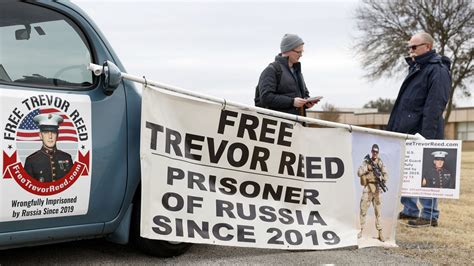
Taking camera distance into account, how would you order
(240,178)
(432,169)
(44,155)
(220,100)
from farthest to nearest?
(432,169) < (240,178) < (220,100) < (44,155)

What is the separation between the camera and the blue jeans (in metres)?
5.61

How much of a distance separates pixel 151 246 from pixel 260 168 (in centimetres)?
98

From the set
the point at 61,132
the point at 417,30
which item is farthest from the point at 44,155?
the point at 417,30

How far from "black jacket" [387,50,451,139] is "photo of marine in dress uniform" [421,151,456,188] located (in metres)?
0.54

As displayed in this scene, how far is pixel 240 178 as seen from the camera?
13.9ft

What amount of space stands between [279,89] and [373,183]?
1.19 meters

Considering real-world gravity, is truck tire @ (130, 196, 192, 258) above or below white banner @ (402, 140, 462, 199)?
below

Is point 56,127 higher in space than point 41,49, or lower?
lower

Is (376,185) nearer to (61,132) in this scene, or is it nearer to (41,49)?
(61,132)

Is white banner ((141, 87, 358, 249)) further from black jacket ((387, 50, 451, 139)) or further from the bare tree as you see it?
the bare tree

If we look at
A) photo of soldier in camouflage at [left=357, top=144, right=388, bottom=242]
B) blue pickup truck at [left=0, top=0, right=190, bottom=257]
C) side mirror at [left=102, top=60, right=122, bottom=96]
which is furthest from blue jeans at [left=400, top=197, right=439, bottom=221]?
side mirror at [left=102, top=60, right=122, bottom=96]

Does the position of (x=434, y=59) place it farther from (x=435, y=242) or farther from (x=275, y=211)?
(x=275, y=211)

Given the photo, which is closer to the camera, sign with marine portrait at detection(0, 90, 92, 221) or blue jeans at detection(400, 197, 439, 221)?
sign with marine portrait at detection(0, 90, 92, 221)

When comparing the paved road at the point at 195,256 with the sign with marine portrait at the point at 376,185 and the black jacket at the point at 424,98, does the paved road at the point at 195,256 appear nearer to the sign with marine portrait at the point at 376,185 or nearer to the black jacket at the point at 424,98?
the sign with marine portrait at the point at 376,185
